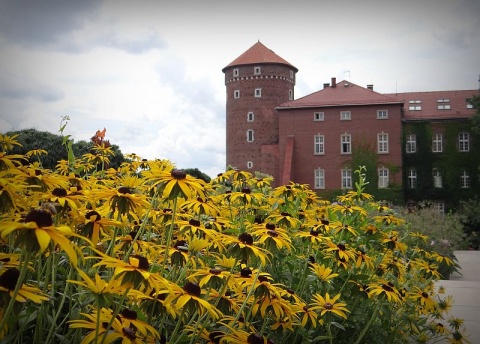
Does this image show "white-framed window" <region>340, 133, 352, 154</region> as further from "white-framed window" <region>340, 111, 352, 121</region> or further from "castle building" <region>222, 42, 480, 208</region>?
"white-framed window" <region>340, 111, 352, 121</region>

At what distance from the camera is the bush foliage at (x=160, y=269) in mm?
1097

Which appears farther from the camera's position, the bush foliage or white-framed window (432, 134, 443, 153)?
white-framed window (432, 134, 443, 153)

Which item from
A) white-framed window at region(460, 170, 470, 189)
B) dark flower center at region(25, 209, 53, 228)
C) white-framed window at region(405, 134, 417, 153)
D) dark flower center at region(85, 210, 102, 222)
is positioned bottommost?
white-framed window at region(460, 170, 470, 189)

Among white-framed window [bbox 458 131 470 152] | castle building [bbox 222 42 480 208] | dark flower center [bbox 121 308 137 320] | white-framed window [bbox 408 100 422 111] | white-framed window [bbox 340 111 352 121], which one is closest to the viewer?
dark flower center [bbox 121 308 137 320]

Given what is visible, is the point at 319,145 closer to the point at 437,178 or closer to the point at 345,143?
the point at 345,143

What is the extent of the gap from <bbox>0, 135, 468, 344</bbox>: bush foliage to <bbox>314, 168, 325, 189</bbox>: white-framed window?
24.0 meters

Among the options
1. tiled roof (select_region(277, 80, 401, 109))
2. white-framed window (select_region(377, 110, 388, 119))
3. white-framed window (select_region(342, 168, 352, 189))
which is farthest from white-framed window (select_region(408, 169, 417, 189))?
tiled roof (select_region(277, 80, 401, 109))

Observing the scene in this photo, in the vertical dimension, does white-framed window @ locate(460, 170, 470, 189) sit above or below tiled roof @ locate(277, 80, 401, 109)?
below

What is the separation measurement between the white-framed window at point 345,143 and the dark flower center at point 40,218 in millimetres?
26606

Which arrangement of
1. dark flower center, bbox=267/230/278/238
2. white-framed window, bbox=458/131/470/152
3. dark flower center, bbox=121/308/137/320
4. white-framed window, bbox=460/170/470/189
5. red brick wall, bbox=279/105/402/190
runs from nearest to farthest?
1. dark flower center, bbox=121/308/137/320
2. dark flower center, bbox=267/230/278/238
3. white-framed window, bbox=460/170/470/189
4. white-framed window, bbox=458/131/470/152
5. red brick wall, bbox=279/105/402/190

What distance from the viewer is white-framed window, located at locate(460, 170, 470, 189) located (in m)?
25.2

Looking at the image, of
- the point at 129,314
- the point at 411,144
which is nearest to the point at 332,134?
the point at 411,144

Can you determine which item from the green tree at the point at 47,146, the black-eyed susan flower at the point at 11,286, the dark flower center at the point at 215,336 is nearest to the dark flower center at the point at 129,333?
the black-eyed susan flower at the point at 11,286

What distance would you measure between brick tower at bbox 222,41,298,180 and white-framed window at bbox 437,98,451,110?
8951 millimetres
